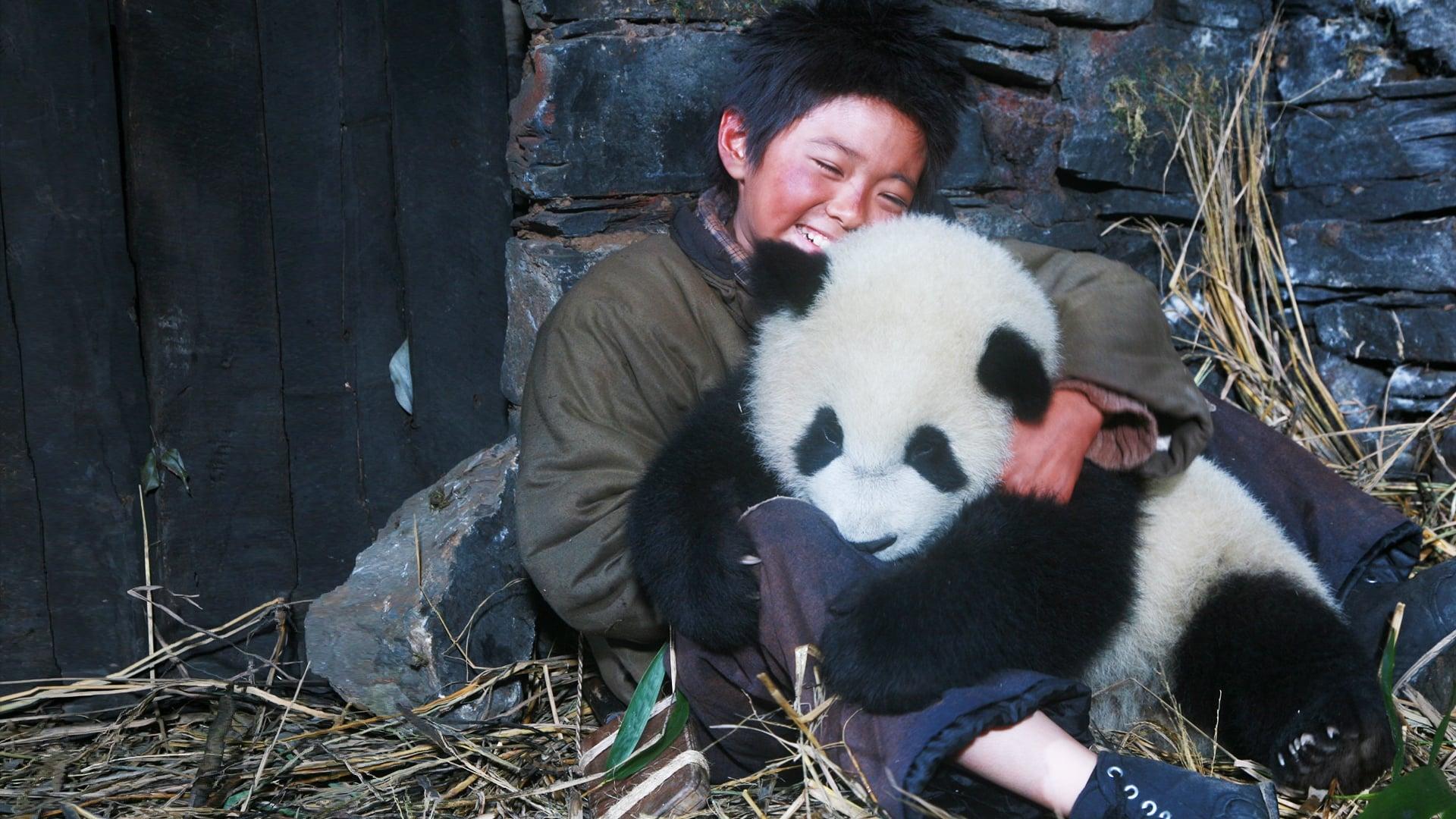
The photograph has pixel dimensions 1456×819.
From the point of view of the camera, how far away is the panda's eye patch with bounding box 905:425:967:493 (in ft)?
6.19

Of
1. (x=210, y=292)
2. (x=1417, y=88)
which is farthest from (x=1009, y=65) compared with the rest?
(x=210, y=292)

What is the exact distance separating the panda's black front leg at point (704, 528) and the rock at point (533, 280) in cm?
89

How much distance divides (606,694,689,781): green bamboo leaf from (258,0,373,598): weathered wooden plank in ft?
4.78

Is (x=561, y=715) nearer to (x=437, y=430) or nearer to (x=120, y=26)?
(x=437, y=430)

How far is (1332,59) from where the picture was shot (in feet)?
12.2

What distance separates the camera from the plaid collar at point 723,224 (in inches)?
99.3

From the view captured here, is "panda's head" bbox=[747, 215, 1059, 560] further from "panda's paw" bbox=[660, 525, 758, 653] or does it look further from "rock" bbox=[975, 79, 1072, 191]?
"rock" bbox=[975, 79, 1072, 191]

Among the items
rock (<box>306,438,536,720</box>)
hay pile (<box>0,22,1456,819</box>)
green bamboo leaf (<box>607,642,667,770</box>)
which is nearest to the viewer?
green bamboo leaf (<box>607,642,667,770</box>)

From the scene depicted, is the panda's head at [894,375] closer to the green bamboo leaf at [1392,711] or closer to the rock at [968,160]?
the green bamboo leaf at [1392,711]

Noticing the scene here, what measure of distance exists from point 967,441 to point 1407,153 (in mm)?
2561

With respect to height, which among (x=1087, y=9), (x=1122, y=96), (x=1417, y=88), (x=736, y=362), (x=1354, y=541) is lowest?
Result: (x=1354, y=541)

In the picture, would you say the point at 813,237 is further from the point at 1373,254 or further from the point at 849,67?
the point at 1373,254

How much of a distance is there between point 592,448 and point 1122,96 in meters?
2.35

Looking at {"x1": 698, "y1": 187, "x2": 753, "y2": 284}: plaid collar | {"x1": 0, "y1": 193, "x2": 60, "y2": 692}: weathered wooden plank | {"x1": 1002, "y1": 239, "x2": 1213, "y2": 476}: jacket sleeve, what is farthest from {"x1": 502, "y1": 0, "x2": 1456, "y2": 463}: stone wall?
{"x1": 0, "y1": 193, "x2": 60, "y2": 692}: weathered wooden plank
